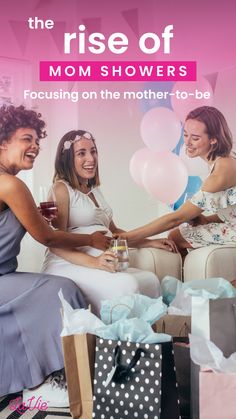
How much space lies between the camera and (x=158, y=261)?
10.6ft

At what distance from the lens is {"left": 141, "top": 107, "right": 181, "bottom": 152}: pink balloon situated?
3.26 metres

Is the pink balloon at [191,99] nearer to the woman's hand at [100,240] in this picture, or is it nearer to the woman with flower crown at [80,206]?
the woman with flower crown at [80,206]

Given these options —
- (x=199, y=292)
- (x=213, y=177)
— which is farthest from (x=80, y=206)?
(x=199, y=292)

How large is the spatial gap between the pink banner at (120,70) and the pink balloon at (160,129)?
0.19 metres

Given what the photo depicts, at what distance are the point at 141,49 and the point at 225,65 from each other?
46cm

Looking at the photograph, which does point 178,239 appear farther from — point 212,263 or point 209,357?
point 209,357

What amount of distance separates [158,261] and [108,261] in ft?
1.19

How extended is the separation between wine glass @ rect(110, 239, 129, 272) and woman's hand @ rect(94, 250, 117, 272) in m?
0.02

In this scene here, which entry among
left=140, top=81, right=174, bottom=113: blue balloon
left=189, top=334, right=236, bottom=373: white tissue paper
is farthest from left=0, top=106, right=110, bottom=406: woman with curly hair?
left=140, top=81, right=174, bottom=113: blue balloon

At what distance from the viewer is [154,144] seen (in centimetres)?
327

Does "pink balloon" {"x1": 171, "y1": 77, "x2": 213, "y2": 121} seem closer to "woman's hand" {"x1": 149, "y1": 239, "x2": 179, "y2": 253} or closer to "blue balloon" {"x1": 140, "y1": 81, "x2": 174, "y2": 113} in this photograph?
"blue balloon" {"x1": 140, "y1": 81, "x2": 174, "y2": 113}

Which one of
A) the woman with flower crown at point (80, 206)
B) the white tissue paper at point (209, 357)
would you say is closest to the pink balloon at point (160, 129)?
the woman with flower crown at point (80, 206)

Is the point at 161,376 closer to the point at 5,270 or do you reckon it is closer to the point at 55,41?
the point at 5,270

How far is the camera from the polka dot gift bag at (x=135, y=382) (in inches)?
85.7
